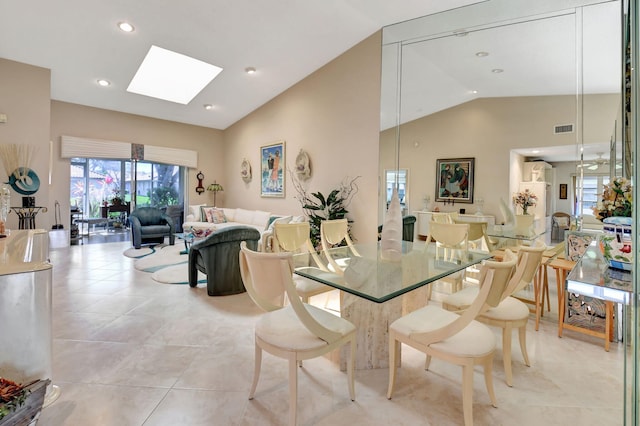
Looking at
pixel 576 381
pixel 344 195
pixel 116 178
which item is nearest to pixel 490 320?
pixel 576 381

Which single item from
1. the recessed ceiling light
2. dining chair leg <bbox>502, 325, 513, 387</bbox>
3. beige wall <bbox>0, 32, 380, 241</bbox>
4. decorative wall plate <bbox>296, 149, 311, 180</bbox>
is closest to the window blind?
beige wall <bbox>0, 32, 380, 241</bbox>

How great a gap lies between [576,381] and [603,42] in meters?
3.03

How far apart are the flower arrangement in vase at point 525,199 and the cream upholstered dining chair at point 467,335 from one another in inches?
90.2

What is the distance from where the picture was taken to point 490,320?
6.56 feet

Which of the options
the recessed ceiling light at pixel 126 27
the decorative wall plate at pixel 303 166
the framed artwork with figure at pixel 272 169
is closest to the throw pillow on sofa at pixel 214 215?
the framed artwork with figure at pixel 272 169

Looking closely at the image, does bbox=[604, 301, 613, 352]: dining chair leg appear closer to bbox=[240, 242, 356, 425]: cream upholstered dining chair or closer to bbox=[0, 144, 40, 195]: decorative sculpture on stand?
bbox=[240, 242, 356, 425]: cream upholstered dining chair

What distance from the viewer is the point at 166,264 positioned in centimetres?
489

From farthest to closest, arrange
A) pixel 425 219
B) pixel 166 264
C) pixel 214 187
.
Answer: pixel 214 187, pixel 166 264, pixel 425 219

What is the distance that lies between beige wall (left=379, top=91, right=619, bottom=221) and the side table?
5562 mm

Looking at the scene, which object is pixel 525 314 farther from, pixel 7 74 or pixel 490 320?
pixel 7 74

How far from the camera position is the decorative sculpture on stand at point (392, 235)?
2.28 meters

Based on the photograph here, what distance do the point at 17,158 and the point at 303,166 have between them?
4.54 m

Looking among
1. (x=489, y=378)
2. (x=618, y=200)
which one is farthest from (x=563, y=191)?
(x=489, y=378)

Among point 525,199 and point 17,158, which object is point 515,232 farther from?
point 17,158
